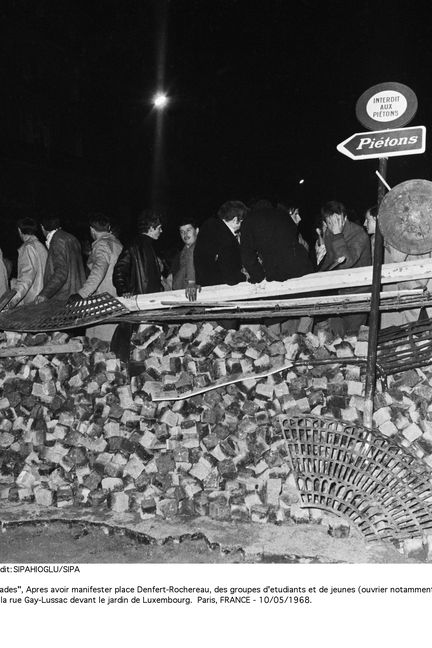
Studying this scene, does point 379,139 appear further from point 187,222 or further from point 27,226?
point 27,226

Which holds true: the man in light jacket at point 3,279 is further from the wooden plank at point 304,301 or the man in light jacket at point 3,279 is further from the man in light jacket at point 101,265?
the wooden plank at point 304,301

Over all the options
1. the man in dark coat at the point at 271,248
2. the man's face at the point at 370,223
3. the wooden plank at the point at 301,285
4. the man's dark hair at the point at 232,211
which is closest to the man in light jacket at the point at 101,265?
the wooden plank at the point at 301,285

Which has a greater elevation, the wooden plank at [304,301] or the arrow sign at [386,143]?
the arrow sign at [386,143]

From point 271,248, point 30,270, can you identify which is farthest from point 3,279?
point 271,248

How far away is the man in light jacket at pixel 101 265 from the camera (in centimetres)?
521

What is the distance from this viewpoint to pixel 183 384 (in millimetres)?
4668

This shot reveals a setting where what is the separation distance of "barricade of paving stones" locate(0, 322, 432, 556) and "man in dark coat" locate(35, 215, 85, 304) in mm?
369

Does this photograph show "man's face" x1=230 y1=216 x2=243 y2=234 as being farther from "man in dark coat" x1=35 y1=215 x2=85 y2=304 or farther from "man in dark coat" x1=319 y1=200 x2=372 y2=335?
"man in dark coat" x1=35 y1=215 x2=85 y2=304

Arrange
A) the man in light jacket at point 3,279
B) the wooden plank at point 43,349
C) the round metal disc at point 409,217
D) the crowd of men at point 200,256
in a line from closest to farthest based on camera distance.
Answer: the round metal disc at point 409,217 < the crowd of men at point 200,256 < the wooden plank at point 43,349 < the man in light jacket at point 3,279

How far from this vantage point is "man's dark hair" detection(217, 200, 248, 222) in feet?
15.6

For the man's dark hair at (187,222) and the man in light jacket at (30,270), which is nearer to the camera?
the man's dark hair at (187,222)
